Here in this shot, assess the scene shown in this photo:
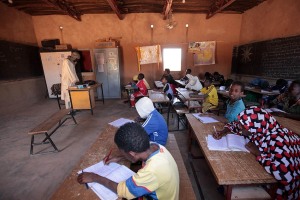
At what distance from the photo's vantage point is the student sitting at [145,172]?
0.91m

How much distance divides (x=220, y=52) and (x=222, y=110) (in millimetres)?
3966

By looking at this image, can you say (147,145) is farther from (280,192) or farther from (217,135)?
(280,192)

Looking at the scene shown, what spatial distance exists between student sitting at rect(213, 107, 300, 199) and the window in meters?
6.83

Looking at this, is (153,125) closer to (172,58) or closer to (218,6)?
(218,6)

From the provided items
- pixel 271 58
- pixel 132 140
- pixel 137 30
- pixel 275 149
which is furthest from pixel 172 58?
pixel 132 140

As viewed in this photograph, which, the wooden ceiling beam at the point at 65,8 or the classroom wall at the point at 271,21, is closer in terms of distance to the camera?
the classroom wall at the point at 271,21

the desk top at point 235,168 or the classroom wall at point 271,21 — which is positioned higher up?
the classroom wall at point 271,21

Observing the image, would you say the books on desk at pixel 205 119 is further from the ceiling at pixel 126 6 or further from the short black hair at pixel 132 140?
the ceiling at pixel 126 6

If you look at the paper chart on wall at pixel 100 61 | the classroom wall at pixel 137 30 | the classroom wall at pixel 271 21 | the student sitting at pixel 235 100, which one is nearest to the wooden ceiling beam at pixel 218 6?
the classroom wall at pixel 137 30

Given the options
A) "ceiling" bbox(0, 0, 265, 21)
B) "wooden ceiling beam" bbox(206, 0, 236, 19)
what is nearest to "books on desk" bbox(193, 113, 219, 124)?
"ceiling" bbox(0, 0, 265, 21)

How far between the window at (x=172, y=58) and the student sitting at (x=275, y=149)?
6829 mm

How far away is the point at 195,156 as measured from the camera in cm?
278

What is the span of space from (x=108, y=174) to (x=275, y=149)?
54.2 inches

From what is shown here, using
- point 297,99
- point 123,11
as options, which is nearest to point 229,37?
point 123,11
